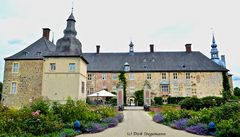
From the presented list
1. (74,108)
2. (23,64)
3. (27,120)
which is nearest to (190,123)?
(74,108)

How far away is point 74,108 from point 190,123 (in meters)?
5.71

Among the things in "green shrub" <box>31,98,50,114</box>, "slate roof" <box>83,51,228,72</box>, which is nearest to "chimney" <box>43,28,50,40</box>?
"slate roof" <box>83,51,228,72</box>

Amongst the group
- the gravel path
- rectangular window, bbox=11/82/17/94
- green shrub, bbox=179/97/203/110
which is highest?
rectangular window, bbox=11/82/17/94

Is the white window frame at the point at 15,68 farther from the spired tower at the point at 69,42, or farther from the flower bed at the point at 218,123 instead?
the flower bed at the point at 218,123

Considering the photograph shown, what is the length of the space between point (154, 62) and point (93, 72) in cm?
1115

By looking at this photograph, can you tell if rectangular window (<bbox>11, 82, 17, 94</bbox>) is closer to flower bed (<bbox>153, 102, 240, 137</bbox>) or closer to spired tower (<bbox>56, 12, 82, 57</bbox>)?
spired tower (<bbox>56, 12, 82, 57</bbox>)

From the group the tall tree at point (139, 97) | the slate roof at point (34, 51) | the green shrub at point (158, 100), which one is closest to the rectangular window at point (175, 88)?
the green shrub at point (158, 100)

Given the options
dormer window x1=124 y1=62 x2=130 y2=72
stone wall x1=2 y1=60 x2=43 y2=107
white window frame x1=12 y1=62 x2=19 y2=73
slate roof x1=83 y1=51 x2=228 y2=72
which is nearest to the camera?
stone wall x1=2 y1=60 x2=43 y2=107

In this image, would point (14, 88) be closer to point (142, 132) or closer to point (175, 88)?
point (142, 132)

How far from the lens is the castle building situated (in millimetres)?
26263

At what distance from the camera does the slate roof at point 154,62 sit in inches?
1515

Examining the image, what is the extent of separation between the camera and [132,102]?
38.7m

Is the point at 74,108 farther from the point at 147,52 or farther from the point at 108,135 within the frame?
the point at 147,52

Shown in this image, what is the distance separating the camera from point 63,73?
86.0 ft
